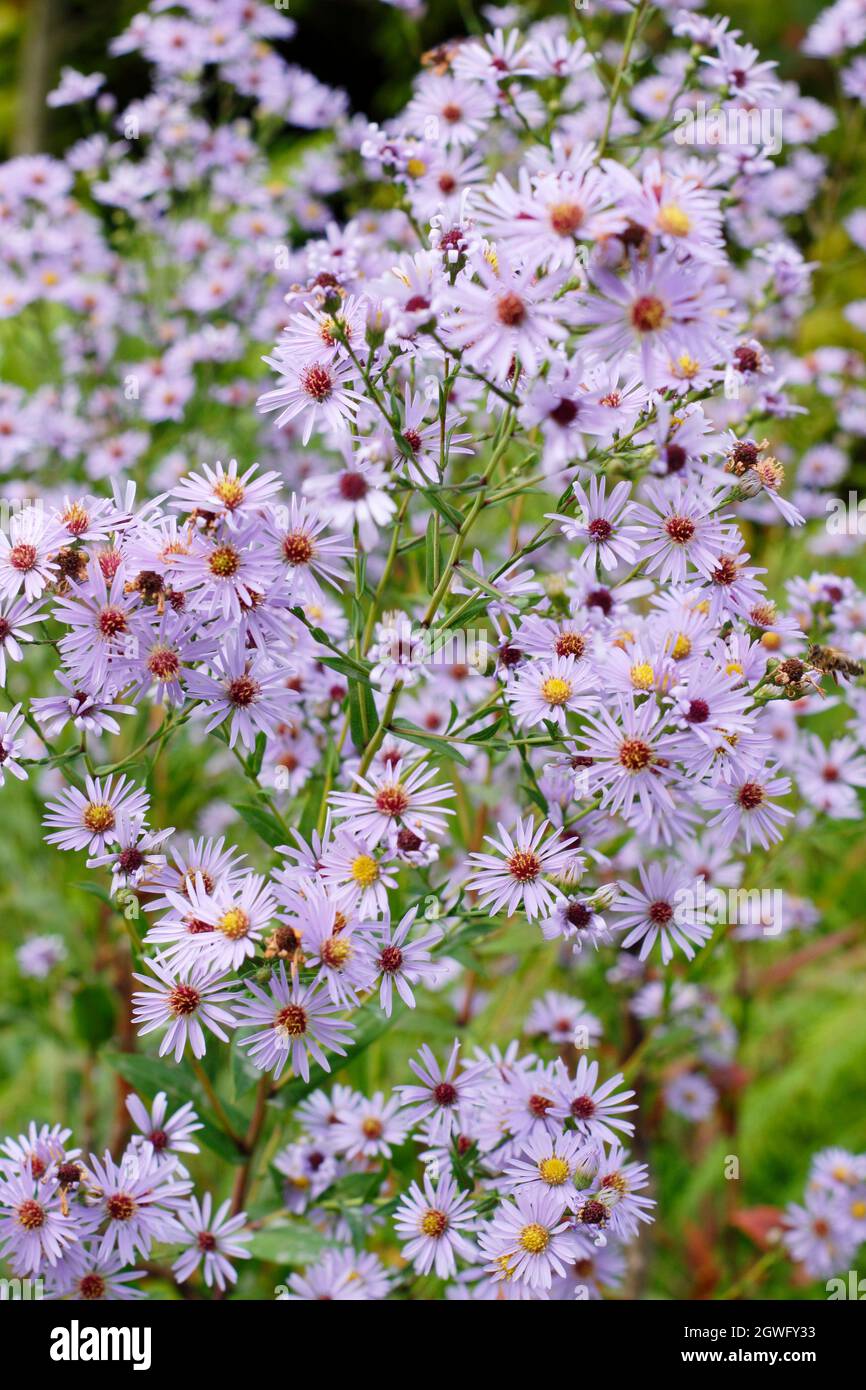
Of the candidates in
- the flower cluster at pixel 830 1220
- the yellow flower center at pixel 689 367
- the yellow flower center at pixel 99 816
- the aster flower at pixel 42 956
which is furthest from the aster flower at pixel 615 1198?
the aster flower at pixel 42 956

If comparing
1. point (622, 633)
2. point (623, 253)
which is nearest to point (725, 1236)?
point (622, 633)

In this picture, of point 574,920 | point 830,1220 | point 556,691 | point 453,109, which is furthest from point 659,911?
point 453,109

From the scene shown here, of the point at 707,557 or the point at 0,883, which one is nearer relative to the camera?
the point at 707,557

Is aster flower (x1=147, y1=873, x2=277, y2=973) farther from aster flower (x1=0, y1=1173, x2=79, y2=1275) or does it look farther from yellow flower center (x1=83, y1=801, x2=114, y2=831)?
aster flower (x1=0, y1=1173, x2=79, y2=1275)

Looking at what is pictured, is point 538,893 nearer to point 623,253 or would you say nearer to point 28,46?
point 623,253

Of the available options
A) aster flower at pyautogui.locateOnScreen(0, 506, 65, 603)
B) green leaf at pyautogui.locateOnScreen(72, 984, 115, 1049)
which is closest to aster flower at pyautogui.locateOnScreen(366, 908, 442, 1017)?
aster flower at pyautogui.locateOnScreen(0, 506, 65, 603)

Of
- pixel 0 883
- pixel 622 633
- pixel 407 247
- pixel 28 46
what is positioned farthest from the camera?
pixel 28 46

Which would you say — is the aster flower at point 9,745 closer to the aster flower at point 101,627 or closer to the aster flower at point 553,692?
the aster flower at point 101,627
